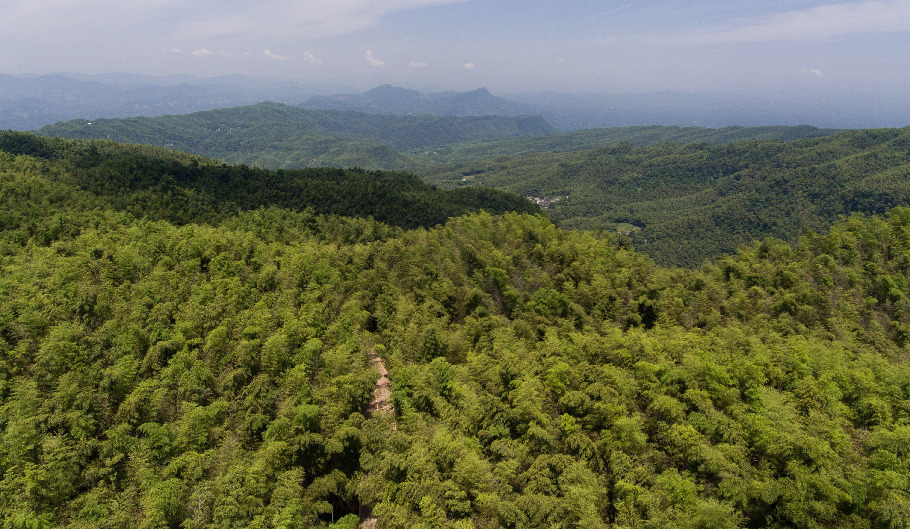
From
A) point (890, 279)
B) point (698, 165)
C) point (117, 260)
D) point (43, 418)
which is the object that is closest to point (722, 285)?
point (890, 279)

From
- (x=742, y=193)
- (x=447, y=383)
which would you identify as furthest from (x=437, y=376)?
(x=742, y=193)

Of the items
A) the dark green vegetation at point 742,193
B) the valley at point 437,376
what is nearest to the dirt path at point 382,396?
the valley at point 437,376

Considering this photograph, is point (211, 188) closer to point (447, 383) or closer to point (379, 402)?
point (379, 402)

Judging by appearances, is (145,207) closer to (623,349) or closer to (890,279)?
(623,349)

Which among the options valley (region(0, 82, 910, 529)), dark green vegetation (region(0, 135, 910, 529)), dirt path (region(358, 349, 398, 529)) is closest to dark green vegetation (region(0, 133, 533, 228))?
valley (region(0, 82, 910, 529))

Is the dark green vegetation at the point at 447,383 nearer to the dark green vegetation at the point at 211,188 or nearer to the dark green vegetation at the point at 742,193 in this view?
the dark green vegetation at the point at 211,188

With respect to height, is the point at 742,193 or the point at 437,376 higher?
the point at 742,193
